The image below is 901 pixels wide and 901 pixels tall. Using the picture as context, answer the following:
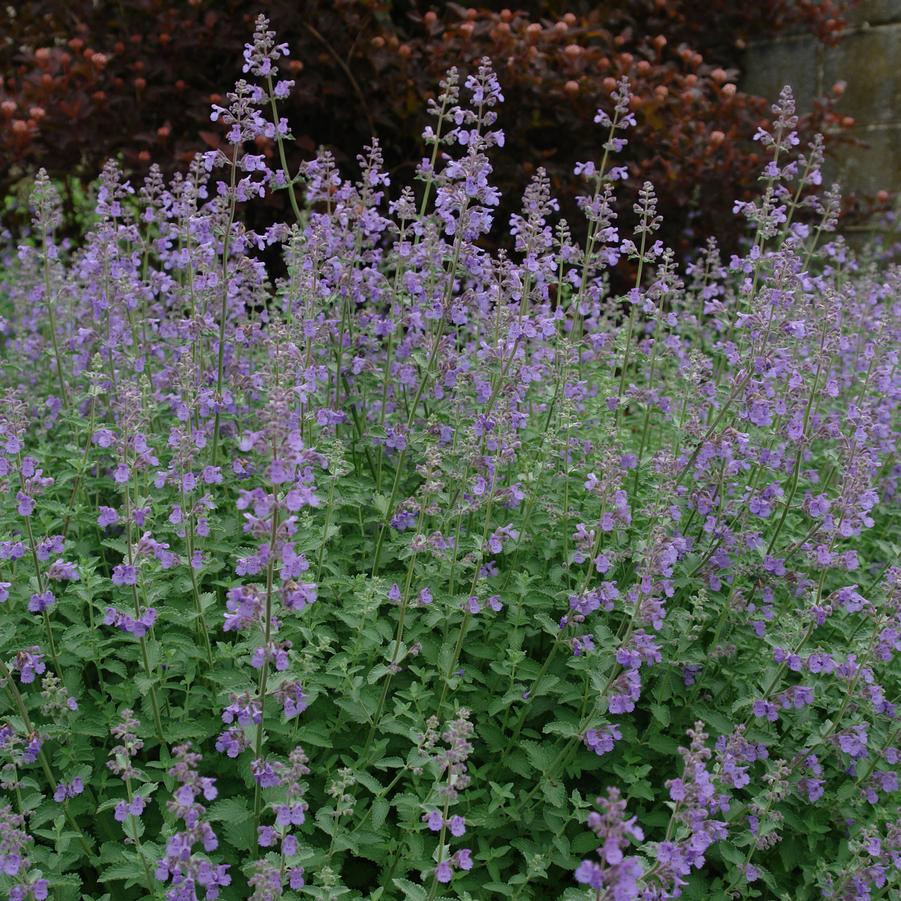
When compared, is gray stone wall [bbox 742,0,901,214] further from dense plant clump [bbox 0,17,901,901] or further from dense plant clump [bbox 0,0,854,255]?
dense plant clump [bbox 0,17,901,901]

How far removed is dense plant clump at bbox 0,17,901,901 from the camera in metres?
3.00

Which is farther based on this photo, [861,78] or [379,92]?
[861,78]

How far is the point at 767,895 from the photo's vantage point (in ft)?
12.4

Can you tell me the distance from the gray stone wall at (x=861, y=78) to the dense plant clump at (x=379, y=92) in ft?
3.27

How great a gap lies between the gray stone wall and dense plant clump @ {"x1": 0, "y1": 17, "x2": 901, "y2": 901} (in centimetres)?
612

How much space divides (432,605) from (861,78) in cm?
859

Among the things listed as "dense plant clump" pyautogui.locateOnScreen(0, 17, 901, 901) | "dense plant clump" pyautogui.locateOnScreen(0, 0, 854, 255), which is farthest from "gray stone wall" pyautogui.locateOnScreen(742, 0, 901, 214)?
"dense plant clump" pyautogui.locateOnScreen(0, 17, 901, 901)

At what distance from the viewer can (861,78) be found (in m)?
9.85

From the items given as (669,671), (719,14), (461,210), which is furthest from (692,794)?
(719,14)

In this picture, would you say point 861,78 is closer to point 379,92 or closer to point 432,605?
point 379,92

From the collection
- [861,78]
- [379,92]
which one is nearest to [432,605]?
[379,92]

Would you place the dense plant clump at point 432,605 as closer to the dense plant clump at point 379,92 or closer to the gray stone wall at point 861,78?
the dense plant clump at point 379,92

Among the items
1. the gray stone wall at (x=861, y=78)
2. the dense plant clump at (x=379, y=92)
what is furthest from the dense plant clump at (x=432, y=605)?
the gray stone wall at (x=861, y=78)

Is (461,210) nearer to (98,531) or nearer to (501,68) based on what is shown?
(98,531)
